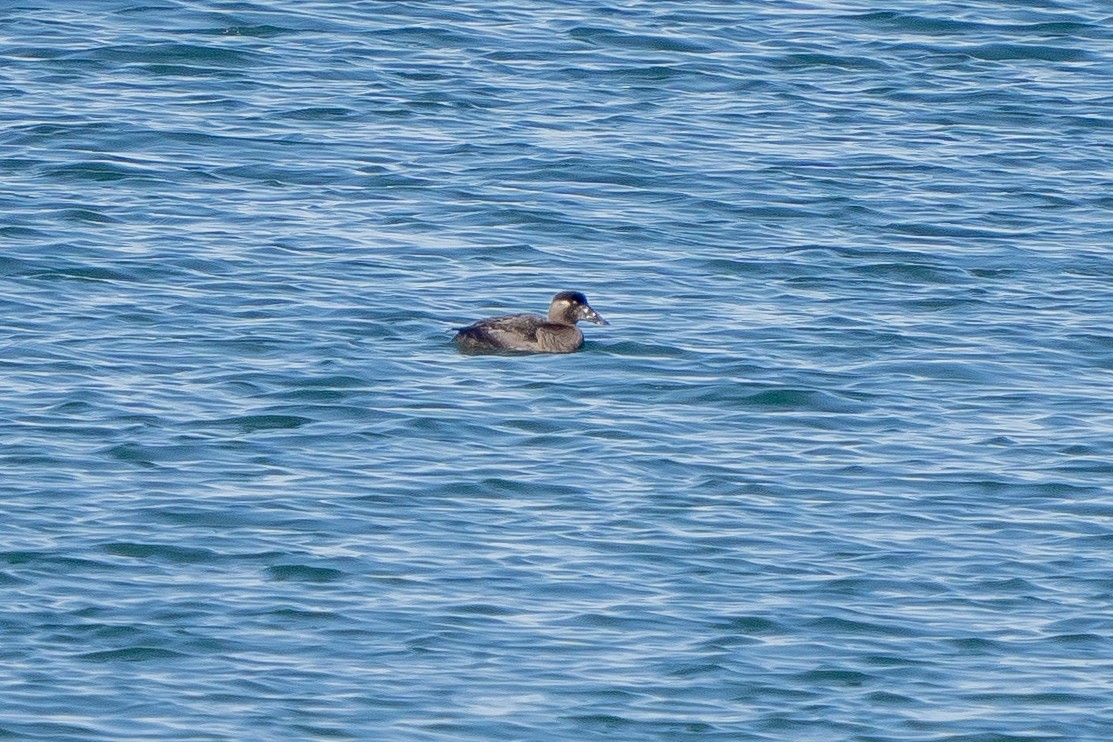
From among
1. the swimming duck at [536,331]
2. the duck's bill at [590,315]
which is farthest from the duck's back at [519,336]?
the duck's bill at [590,315]

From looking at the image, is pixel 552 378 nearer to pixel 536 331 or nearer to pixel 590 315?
pixel 536 331

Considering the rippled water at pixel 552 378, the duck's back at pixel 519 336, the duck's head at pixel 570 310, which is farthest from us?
the duck's head at pixel 570 310

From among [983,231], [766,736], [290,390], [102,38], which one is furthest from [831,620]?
[102,38]

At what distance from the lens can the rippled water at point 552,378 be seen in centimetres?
1170

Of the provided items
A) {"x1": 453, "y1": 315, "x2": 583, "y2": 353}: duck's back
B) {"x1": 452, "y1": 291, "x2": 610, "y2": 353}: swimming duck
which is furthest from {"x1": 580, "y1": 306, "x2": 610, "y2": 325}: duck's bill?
{"x1": 453, "y1": 315, "x2": 583, "y2": 353}: duck's back

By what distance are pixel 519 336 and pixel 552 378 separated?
0.41 m

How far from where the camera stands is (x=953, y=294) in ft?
61.5

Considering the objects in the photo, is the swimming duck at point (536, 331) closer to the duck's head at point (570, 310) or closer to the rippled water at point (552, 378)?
the duck's head at point (570, 310)

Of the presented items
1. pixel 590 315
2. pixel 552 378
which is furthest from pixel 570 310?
pixel 552 378

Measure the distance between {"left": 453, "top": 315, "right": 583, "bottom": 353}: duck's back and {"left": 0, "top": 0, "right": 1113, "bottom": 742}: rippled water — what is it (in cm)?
16

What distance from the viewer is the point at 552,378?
1670cm

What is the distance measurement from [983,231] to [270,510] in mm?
8616

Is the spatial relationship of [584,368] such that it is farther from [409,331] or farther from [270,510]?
[270,510]

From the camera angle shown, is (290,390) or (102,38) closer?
(290,390)
